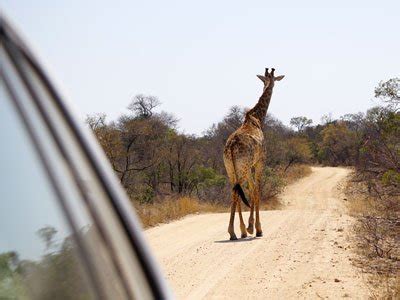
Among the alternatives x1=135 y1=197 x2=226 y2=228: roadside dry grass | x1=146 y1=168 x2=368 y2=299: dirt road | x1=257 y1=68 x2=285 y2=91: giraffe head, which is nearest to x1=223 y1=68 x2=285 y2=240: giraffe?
x1=146 y1=168 x2=368 y2=299: dirt road

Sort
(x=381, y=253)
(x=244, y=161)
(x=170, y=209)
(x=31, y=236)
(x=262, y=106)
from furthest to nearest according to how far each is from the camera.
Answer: (x=170, y=209), (x=262, y=106), (x=244, y=161), (x=381, y=253), (x=31, y=236)

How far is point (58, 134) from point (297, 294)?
5377mm

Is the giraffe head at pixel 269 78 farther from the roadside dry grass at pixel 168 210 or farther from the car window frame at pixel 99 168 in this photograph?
the car window frame at pixel 99 168

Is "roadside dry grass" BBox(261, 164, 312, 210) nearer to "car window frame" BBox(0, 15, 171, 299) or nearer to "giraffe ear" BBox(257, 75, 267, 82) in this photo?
"giraffe ear" BBox(257, 75, 267, 82)

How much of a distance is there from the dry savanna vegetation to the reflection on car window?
513cm

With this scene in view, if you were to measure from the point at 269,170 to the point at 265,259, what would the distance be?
16737 millimetres

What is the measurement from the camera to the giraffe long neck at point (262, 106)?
11.4 m

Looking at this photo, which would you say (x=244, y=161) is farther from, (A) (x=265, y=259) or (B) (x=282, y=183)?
(B) (x=282, y=183)

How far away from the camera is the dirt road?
244 inches

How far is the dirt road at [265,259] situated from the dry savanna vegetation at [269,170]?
36cm

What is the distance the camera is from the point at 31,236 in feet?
2.96

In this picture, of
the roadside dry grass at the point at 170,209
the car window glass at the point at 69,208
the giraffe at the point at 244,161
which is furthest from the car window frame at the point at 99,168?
the roadside dry grass at the point at 170,209

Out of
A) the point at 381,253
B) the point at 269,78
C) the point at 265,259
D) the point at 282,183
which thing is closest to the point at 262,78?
the point at 269,78

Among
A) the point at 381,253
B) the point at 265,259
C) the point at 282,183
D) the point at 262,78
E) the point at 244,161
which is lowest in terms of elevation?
the point at 381,253
